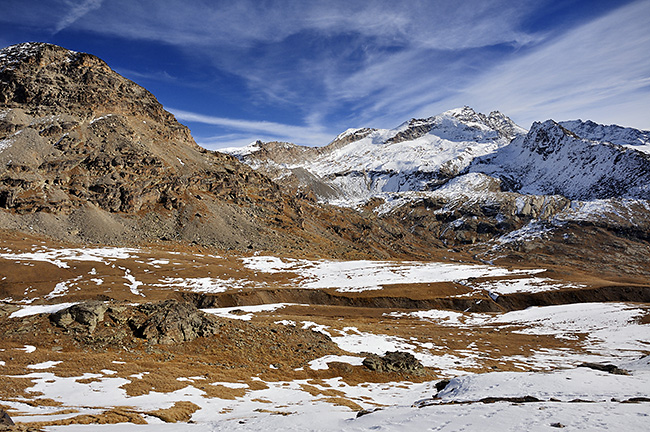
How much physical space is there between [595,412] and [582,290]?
76.6 m

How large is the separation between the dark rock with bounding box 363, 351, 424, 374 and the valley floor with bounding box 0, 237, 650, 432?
64 centimetres

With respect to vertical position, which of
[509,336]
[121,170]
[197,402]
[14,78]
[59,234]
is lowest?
[509,336]

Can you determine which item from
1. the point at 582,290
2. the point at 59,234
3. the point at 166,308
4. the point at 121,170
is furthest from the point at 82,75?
the point at 582,290

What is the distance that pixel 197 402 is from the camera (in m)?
21.7

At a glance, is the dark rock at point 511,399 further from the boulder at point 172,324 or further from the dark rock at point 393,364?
the boulder at point 172,324

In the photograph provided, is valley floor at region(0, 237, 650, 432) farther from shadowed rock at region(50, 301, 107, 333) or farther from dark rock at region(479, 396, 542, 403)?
shadowed rock at region(50, 301, 107, 333)

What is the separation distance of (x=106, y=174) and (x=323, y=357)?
144 m

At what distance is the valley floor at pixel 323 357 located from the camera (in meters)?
17.5

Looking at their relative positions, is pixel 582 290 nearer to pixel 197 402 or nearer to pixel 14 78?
pixel 197 402

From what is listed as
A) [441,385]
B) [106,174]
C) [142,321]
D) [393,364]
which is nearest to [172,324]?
[142,321]

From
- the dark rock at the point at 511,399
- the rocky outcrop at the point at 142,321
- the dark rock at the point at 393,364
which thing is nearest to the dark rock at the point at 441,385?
the dark rock at the point at 393,364

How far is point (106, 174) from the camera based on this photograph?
144250mm

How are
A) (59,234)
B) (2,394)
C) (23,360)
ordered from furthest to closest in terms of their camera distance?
(59,234), (23,360), (2,394)

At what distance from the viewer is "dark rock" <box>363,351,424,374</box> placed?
108ft
